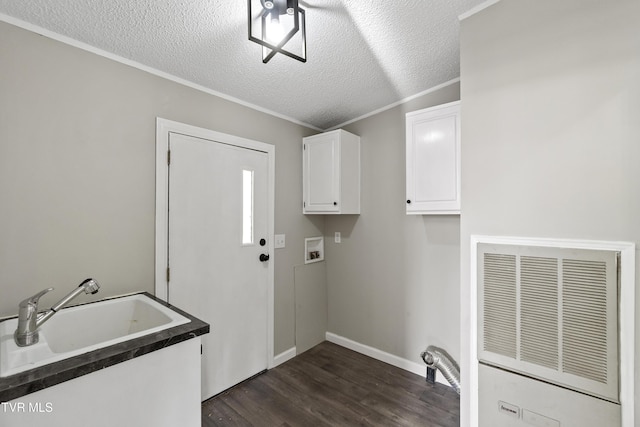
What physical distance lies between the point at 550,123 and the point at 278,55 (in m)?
1.55

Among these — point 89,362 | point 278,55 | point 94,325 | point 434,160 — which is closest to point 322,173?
point 434,160

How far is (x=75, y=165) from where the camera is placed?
158 cm

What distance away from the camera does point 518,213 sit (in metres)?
1.32

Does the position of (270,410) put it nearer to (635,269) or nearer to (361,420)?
(361,420)

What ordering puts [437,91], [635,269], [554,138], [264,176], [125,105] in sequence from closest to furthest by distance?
[635,269]
[554,138]
[125,105]
[437,91]
[264,176]

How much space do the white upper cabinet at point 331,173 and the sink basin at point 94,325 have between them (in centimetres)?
166

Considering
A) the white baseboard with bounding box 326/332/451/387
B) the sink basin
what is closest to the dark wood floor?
the white baseboard with bounding box 326/332/451/387

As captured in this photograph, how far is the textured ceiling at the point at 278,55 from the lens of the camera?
4.53ft

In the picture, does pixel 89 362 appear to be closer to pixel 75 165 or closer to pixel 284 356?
pixel 75 165

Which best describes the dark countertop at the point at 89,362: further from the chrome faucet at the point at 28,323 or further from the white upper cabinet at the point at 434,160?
the white upper cabinet at the point at 434,160

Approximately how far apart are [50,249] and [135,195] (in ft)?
1.68

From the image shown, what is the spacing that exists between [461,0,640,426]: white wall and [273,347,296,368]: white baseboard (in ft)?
5.48

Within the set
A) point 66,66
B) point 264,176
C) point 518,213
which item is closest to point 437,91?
point 518,213

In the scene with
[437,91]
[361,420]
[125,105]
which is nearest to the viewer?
[125,105]
